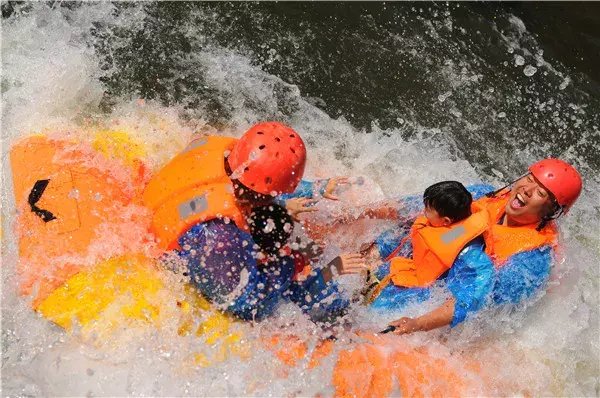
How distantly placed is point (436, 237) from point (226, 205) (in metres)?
1.35

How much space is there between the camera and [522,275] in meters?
3.86

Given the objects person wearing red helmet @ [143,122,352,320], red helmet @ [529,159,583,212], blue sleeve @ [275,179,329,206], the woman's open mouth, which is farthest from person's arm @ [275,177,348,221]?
red helmet @ [529,159,583,212]

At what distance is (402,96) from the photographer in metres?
6.17

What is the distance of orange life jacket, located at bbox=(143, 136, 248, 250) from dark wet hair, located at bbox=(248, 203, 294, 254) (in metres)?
0.18

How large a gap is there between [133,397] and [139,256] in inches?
29.4

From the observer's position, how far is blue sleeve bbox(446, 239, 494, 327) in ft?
12.3

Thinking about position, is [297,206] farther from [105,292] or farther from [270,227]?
[105,292]

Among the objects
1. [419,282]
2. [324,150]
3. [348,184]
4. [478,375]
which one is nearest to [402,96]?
[324,150]

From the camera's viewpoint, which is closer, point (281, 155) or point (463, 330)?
point (281, 155)

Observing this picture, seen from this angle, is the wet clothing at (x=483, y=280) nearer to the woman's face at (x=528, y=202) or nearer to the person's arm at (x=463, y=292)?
the person's arm at (x=463, y=292)

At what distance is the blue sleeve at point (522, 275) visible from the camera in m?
3.85

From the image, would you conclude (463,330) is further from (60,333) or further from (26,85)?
(26,85)

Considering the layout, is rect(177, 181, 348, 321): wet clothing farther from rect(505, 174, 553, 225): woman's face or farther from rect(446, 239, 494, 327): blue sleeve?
rect(505, 174, 553, 225): woman's face

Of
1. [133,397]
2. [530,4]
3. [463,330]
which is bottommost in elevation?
[133,397]
